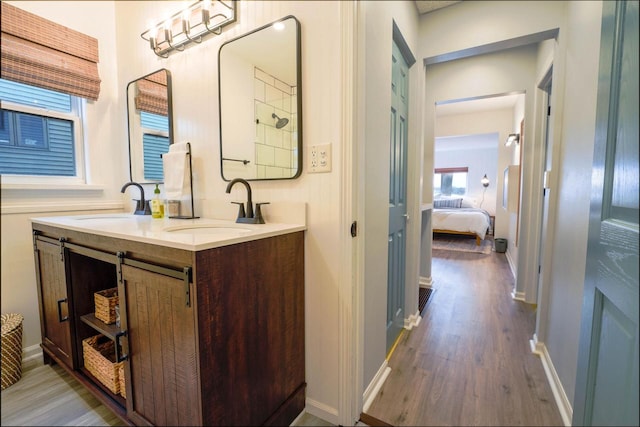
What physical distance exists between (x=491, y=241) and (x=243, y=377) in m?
6.18

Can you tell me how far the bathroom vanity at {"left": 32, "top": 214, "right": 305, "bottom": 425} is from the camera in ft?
3.00

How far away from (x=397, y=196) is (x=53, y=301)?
215 centimetres

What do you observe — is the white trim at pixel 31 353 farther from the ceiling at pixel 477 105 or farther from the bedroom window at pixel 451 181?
the bedroom window at pixel 451 181

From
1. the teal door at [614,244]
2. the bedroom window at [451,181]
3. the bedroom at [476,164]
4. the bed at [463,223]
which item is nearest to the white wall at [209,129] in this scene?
the teal door at [614,244]

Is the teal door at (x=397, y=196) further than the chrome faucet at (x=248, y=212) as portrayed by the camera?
Yes

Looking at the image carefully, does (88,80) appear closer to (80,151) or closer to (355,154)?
(80,151)

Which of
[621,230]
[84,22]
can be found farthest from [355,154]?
[84,22]

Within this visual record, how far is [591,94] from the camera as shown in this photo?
125 cm

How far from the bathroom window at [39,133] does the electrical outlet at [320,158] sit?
1413 mm

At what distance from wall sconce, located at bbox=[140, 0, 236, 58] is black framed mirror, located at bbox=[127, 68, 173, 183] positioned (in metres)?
0.17

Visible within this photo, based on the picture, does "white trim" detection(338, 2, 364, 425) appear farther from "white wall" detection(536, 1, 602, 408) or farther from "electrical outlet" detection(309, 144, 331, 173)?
"white wall" detection(536, 1, 602, 408)

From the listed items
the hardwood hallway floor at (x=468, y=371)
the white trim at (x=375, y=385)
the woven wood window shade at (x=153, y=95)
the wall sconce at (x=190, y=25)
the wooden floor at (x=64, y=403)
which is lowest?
the hardwood hallway floor at (x=468, y=371)

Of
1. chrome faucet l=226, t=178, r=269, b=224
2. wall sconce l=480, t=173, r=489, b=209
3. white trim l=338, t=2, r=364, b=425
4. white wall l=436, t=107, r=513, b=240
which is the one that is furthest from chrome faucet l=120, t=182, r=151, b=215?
wall sconce l=480, t=173, r=489, b=209

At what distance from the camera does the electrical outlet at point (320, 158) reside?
123 centimetres
